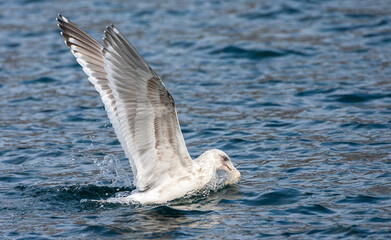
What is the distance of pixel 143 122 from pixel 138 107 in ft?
0.63

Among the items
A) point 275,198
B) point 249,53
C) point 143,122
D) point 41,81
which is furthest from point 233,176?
point 249,53

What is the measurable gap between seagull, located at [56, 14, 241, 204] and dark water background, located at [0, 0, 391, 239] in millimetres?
251

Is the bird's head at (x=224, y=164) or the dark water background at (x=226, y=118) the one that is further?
the bird's head at (x=224, y=164)

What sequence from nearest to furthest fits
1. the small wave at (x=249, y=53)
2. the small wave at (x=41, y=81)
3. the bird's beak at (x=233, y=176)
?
the bird's beak at (x=233, y=176), the small wave at (x=41, y=81), the small wave at (x=249, y=53)

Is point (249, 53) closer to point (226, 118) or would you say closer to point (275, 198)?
point (226, 118)

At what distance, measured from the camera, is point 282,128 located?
1080cm

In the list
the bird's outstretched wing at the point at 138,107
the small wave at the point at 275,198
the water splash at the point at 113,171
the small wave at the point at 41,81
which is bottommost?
the small wave at the point at 275,198

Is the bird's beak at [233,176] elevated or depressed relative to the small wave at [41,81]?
depressed

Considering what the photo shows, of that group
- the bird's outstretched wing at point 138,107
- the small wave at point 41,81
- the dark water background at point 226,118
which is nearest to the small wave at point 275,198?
the dark water background at point 226,118

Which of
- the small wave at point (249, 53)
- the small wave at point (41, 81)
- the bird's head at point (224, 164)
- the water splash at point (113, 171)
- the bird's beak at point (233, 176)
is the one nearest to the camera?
the bird's head at point (224, 164)

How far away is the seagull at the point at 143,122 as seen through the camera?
7.14 metres

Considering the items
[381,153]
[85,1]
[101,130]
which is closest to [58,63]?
[101,130]

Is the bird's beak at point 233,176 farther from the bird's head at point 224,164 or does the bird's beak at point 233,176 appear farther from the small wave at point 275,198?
the small wave at point 275,198

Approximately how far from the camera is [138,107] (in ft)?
23.9
